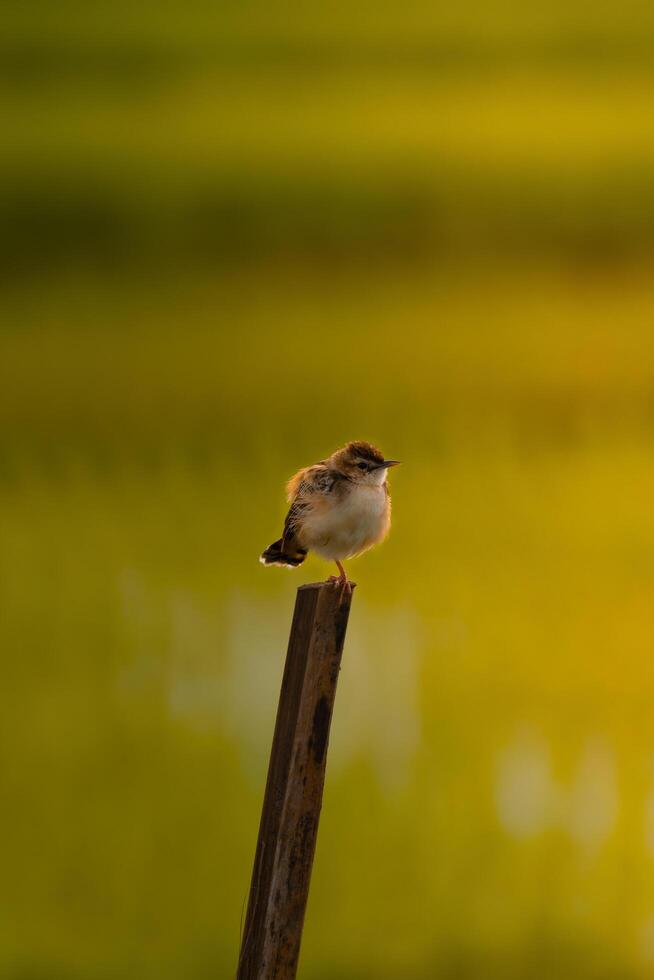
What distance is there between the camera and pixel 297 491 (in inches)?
247

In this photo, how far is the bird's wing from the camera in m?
6.03

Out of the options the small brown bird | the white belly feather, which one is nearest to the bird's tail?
the small brown bird

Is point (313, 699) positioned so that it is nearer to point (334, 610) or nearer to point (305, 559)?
point (334, 610)

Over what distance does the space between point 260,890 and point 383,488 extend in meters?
2.87

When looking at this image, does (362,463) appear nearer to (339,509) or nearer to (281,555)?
(339,509)

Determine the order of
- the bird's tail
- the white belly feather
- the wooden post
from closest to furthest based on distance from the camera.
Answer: the wooden post, the white belly feather, the bird's tail

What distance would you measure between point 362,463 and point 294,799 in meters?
2.77

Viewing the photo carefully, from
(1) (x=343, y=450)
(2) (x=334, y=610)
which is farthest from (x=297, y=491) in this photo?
(2) (x=334, y=610)

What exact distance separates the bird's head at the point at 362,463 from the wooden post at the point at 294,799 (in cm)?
248

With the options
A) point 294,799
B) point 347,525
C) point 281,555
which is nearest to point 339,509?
point 347,525

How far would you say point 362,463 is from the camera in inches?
242

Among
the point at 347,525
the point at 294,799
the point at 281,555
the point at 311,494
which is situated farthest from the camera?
the point at 281,555

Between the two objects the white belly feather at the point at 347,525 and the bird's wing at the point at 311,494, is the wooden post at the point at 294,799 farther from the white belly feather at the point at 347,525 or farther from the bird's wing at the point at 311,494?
the bird's wing at the point at 311,494

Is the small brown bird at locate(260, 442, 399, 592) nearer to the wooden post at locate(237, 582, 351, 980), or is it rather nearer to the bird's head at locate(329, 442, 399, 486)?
the bird's head at locate(329, 442, 399, 486)
